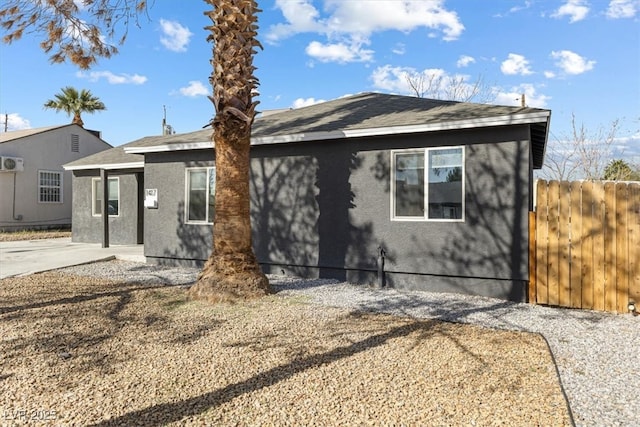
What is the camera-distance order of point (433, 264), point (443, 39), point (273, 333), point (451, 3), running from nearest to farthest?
point (273, 333) < point (433, 264) < point (451, 3) < point (443, 39)

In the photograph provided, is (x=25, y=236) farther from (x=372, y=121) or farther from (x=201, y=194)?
(x=372, y=121)

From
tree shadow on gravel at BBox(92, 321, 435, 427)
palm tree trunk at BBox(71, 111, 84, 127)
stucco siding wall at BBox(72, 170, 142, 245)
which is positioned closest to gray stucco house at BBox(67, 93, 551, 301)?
tree shadow on gravel at BBox(92, 321, 435, 427)

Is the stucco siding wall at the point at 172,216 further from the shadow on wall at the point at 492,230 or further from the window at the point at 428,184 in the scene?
the shadow on wall at the point at 492,230

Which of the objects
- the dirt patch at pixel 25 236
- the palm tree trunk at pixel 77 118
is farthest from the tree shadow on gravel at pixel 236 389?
the palm tree trunk at pixel 77 118

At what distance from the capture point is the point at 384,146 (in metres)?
8.15

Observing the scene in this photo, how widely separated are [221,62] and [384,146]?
10.8 feet

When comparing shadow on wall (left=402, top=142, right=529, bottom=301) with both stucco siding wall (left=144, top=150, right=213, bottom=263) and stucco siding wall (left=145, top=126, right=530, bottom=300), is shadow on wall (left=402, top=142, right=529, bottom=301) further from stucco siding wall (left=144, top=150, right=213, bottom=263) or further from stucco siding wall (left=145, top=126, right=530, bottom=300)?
stucco siding wall (left=144, top=150, right=213, bottom=263)

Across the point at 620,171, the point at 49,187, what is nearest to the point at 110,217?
the point at 49,187

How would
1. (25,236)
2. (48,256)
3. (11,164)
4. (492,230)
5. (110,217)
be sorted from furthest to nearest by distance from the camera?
(11,164) < (25,236) < (110,217) < (48,256) < (492,230)

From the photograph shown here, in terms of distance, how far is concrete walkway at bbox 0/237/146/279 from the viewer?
9.91 meters

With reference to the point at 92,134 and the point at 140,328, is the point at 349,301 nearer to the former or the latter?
the point at 140,328

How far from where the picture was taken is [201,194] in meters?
10.2

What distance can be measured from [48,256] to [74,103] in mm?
20282

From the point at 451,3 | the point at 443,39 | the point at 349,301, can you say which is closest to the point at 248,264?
the point at 349,301
